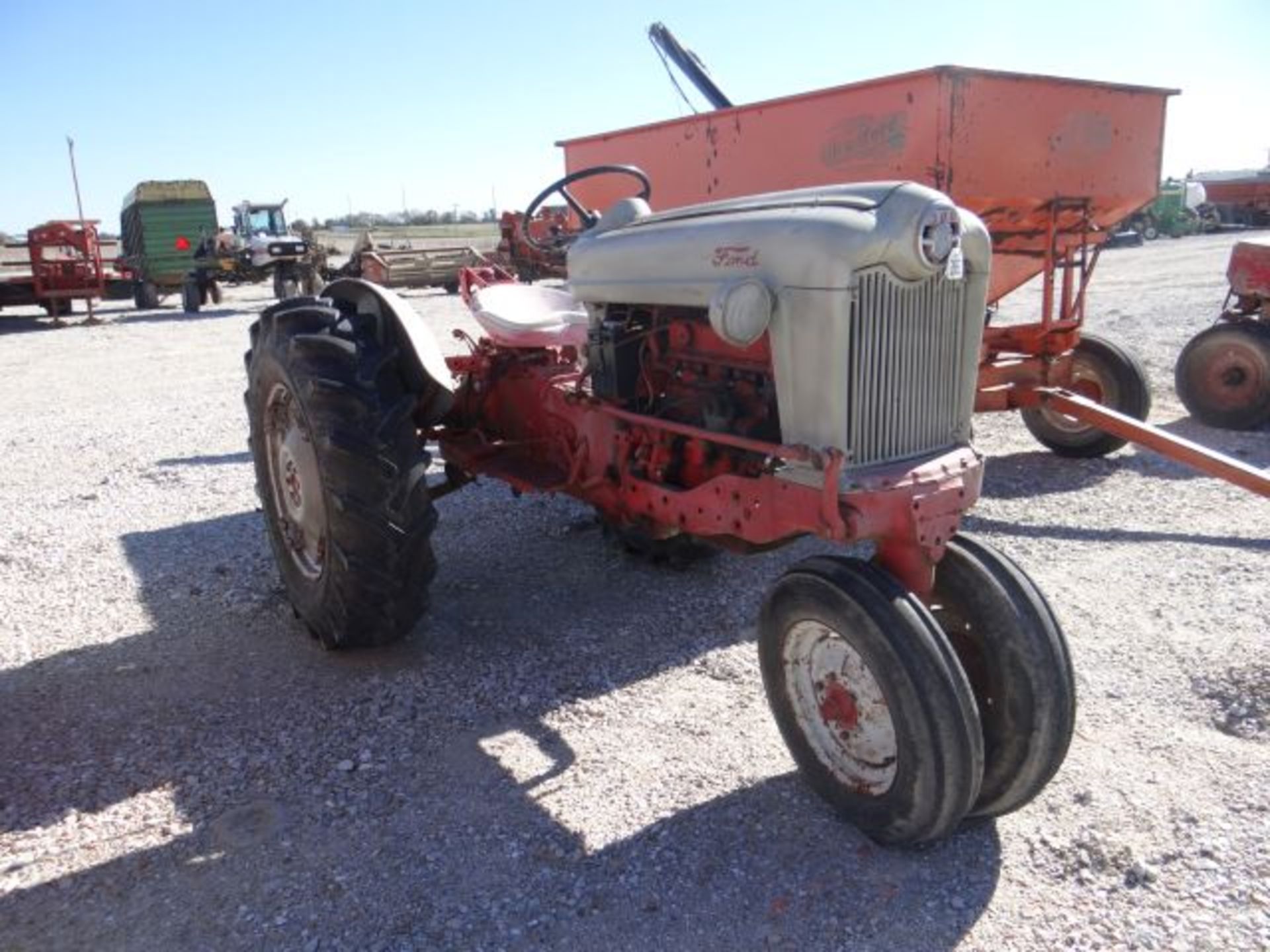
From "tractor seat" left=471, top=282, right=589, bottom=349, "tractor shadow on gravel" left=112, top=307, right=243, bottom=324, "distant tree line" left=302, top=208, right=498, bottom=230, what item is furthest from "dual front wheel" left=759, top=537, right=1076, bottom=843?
"distant tree line" left=302, top=208, right=498, bottom=230

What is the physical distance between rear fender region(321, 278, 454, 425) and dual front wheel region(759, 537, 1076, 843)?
165cm

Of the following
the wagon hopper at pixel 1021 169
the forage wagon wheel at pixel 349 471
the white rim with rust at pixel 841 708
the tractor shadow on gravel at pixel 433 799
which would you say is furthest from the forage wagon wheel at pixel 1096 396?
the forage wagon wheel at pixel 349 471

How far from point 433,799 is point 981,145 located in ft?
14.8

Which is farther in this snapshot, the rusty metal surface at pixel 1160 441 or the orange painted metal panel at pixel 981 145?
the orange painted metal panel at pixel 981 145

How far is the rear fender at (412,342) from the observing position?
3.62 meters

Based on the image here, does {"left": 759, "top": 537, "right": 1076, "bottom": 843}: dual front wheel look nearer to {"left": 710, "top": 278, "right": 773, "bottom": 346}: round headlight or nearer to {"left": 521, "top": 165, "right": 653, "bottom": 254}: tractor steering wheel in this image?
{"left": 710, "top": 278, "right": 773, "bottom": 346}: round headlight

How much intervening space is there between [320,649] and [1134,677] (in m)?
2.90

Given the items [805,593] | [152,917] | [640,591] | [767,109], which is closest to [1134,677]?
[805,593]

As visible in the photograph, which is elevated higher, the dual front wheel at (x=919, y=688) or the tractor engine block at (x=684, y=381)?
the tractor engine block at (x=684, y=381)

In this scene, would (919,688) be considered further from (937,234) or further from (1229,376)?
(1229,376)

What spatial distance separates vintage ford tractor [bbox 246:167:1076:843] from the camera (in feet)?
7.82

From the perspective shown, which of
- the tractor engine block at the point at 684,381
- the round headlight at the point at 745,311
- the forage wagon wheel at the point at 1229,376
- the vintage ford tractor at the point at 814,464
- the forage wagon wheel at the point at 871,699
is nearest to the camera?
the forage wagon wheel at the point at 871,699

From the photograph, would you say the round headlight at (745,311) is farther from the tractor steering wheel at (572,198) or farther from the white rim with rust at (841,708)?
the tractor steering wheel at (572,198)

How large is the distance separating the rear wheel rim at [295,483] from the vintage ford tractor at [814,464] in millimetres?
31
